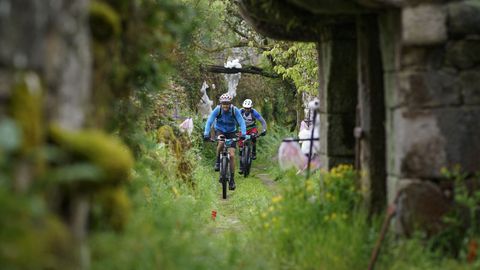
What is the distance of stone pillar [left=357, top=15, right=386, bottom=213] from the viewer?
654 centimetres

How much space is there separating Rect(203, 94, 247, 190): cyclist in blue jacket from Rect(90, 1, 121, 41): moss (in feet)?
30.2

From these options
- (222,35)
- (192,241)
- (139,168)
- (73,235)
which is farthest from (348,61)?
(222,35)

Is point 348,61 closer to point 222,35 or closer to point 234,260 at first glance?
point 234,260

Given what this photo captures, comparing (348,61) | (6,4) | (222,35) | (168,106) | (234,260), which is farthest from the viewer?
(222,35)

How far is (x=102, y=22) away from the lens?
4.14 m

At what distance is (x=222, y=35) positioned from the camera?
75.1ft

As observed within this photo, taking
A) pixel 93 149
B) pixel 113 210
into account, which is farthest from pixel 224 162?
pixel 93 149

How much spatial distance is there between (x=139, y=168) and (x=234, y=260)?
4.20 feet

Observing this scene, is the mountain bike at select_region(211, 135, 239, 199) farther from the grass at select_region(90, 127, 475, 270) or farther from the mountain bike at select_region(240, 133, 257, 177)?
the grass at select_region(90, 127, 475, 270)

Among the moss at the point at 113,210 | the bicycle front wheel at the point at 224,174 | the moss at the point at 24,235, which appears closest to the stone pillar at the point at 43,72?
the moss at the point at 24,235

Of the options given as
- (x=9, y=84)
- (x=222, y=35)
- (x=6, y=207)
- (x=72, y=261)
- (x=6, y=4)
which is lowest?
(x=72, y=261)

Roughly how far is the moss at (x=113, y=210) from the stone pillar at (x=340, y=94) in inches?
143

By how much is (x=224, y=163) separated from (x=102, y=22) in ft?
31.2

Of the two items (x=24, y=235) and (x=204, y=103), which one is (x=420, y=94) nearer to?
(x=24, y=235)
